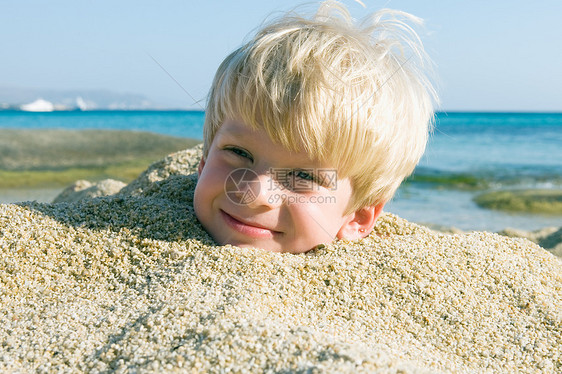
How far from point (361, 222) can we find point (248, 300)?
3.45 feet

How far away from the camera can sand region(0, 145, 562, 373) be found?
1.42 metres

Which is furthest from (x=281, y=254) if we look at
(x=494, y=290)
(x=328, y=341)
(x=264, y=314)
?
(x=494, y=290)

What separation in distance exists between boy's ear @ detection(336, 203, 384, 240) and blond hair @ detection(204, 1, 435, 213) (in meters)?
0.05

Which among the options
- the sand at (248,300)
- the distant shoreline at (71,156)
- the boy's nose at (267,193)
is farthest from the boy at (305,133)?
the distant shoreline at (71,156)

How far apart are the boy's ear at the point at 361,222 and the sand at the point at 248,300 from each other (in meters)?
0.08

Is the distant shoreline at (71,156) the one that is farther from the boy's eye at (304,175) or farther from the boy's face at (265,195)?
the boy's eye at (304,175)

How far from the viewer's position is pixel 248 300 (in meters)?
1.71

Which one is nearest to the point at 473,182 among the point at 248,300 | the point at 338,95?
the point at 338,95

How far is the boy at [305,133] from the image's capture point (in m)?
2.14

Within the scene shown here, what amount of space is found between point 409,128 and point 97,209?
1.61 meters

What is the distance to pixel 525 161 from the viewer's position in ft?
50.3

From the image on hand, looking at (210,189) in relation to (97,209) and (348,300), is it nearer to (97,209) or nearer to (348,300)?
(97,209)

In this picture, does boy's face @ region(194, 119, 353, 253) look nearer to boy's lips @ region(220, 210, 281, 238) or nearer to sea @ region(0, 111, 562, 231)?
boy's lips @ region(220, 210, 281, 238)

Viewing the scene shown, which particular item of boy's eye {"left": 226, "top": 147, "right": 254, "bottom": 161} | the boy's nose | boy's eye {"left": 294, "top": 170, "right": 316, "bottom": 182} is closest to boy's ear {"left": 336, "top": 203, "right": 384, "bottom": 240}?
boy's eye {"left": 294, "top": 170, "right": 316, "bottom": 182}
